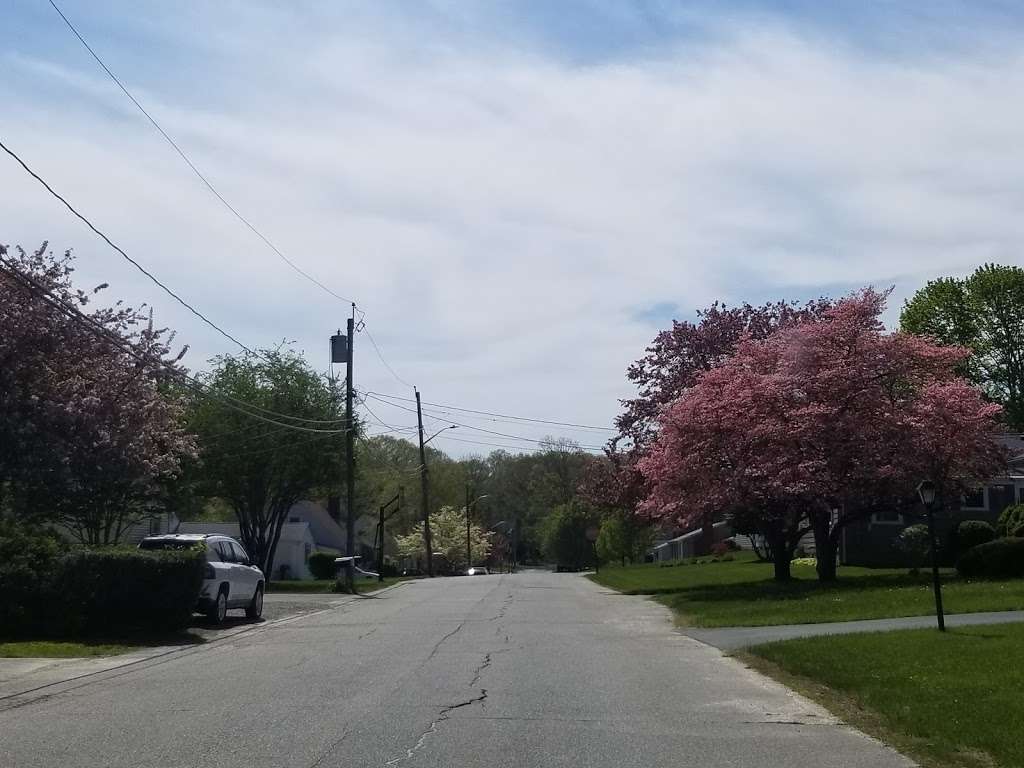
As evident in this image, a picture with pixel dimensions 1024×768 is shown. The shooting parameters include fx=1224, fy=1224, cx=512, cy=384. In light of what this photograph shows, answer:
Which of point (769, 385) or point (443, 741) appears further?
point (769, 385)

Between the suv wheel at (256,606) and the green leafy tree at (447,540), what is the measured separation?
5980cm

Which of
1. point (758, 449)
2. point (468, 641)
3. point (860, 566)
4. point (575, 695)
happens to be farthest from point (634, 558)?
point (575, 695)

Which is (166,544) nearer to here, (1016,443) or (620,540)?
(1016,443)

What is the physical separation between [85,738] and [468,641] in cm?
974

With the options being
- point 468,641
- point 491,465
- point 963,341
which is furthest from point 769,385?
point 491,465

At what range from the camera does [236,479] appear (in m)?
47.7

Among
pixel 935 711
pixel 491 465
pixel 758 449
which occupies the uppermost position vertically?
pixel 491 465

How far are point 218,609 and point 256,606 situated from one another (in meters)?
2.77

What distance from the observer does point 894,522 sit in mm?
43656

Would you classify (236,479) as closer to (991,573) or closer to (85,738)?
(991,573)

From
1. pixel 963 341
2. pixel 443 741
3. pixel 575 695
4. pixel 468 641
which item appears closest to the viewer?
pixel 443 741

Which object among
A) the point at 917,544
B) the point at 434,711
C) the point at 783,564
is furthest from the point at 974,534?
the point at 434,711

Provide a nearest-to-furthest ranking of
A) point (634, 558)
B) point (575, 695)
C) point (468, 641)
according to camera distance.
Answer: point (575, 695), point (468, 641), point (634, 558)

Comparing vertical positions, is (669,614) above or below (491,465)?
below
